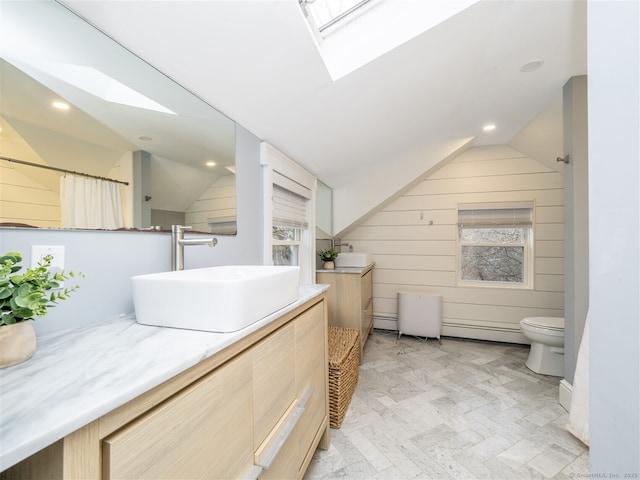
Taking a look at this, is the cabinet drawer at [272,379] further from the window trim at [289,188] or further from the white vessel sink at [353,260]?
the white vessel sink at [353,260]

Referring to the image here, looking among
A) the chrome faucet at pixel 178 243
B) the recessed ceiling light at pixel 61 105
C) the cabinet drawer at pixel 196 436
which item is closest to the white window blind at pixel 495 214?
the chrome faucet at pixel 178 243

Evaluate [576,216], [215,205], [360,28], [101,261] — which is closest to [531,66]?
[576,216]

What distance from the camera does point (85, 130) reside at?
818mm

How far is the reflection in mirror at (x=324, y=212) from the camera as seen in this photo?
9.70 feet

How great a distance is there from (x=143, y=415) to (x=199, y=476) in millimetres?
227

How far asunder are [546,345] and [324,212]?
2.37 m

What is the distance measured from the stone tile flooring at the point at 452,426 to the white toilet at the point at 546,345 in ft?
0.29

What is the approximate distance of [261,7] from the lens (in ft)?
3.27

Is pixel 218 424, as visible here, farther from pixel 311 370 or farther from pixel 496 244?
pixel 496 244

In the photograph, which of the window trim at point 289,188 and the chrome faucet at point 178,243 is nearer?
the chrome faucet at point 178,243

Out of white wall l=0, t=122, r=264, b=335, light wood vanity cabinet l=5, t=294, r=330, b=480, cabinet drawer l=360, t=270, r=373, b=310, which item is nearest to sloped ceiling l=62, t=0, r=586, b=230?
white wall l=0, t=122, r=264, b=335

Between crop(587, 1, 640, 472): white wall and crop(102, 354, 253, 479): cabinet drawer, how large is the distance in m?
0.74

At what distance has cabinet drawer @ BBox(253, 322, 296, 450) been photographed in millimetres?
818

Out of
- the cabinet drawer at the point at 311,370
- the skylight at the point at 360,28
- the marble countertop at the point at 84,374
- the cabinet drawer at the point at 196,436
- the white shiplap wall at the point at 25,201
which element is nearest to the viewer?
the marble countertop at the point at 84,374
